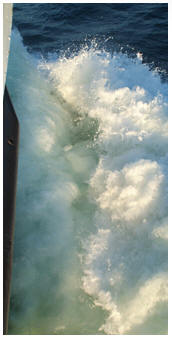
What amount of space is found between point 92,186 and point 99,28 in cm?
603

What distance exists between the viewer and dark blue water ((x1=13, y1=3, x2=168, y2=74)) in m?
7.46

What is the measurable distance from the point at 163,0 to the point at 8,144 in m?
2.55

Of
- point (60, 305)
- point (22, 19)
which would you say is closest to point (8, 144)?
point (60, 305)

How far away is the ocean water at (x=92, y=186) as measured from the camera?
3152mm

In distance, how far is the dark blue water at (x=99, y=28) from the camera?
7461 millimetres

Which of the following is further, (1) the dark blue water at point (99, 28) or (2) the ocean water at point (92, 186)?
(1) the dark blue water at point (99, 28)

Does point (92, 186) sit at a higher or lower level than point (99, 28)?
lower

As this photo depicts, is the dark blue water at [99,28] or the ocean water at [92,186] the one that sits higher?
the dark blue water at [99,28]

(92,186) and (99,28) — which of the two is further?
(99,28)

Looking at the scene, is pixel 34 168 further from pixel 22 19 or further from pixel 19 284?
pixel 22 19

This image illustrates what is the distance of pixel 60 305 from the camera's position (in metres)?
3.21

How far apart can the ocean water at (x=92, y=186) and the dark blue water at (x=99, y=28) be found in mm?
75

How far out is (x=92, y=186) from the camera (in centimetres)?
445

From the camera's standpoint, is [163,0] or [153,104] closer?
[163,0]
